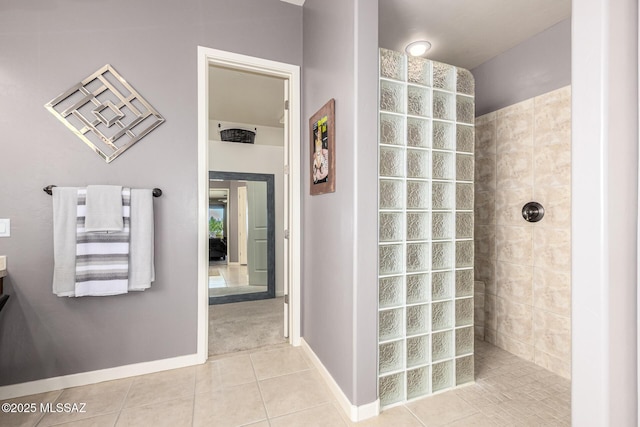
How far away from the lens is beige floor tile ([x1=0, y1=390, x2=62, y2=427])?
61.0 inches

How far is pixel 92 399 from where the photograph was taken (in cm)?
175

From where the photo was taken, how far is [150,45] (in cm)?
202

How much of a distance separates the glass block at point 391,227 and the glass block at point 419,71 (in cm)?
82

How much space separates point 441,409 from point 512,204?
1653 millimetres

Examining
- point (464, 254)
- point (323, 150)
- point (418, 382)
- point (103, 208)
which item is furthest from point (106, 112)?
point (418, 382)

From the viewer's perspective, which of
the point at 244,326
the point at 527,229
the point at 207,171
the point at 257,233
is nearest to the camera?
the point at 207,171

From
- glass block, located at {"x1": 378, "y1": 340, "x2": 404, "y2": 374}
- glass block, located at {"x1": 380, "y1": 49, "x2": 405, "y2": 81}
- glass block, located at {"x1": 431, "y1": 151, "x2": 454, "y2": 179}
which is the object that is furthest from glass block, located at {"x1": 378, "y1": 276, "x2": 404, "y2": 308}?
glass block, located at {"x1": 380, "y1": 49, "x2": 405, "y2": 81}

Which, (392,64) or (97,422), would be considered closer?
(97,422)

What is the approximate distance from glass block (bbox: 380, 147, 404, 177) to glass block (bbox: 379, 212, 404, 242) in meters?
0.24

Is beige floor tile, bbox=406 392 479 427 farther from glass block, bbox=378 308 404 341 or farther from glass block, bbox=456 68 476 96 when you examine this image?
glass block, bbox=456 68 476 96

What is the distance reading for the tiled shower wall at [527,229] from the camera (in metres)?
2.06

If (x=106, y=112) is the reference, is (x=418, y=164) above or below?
below

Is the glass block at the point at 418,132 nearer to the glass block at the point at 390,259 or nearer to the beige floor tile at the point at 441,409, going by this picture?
the glass block at the point at 390,259

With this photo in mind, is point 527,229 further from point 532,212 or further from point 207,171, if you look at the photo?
point 207,171
